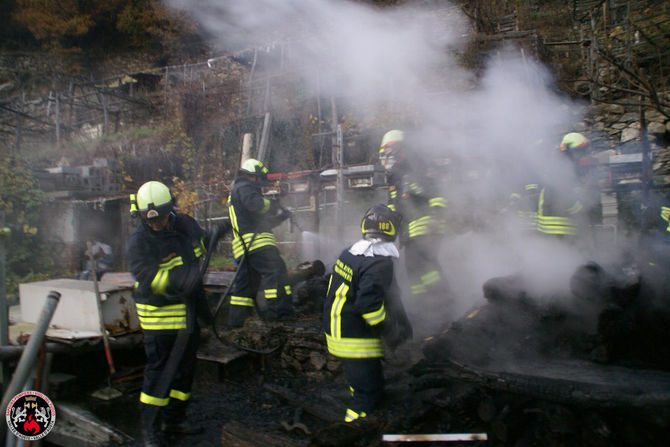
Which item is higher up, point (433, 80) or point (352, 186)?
point (433, 80)

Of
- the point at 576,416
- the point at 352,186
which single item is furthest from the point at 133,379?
the point at 352,186

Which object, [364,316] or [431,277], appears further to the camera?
[431,277]

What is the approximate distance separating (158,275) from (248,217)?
1.95 meters

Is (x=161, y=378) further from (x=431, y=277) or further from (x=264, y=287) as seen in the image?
(x=431, y=277)

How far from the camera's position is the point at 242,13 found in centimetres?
852

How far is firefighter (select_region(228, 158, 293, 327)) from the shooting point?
17.4 feet

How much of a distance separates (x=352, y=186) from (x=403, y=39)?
2.74 meters

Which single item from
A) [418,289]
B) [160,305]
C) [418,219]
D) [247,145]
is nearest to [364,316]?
[160,305]

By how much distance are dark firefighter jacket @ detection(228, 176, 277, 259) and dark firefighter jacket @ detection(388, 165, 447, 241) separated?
1.60 metres

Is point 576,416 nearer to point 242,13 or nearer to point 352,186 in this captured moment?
point 352,186

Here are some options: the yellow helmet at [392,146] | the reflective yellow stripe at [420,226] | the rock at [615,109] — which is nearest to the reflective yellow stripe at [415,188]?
the reflective yellow stripe at [420,226]

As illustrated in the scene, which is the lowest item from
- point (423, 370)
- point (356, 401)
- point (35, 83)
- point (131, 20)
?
point (356, 401)

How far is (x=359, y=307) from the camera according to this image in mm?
3014

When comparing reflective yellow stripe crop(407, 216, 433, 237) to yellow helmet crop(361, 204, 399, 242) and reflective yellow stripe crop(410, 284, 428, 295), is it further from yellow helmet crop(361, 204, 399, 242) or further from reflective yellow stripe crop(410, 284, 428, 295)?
yellow helmet crop(361, 204, 399, 242)
